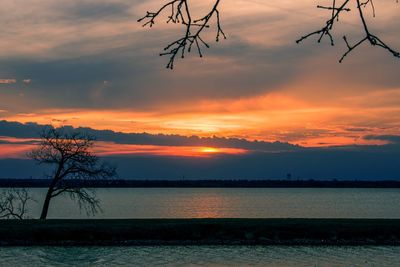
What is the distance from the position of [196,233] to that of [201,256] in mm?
6726

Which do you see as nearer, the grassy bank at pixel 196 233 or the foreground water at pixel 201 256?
the foreground water at pixel 201 256

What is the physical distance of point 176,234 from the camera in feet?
128

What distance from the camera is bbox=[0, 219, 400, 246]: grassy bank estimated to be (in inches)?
1485

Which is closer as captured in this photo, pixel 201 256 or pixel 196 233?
pixel 201 256

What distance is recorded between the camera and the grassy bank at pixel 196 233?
3772 cm

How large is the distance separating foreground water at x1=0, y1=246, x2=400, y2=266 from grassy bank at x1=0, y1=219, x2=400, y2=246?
70.2 inches

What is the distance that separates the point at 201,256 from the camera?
3231 centimetres

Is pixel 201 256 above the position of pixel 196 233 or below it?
below

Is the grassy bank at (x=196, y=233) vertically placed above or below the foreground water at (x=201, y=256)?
above

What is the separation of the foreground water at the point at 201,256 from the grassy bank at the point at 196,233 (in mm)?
1783

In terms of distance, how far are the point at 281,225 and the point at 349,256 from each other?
7.90 meters

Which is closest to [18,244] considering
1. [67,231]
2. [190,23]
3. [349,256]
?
[67,231]

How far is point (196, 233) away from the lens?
3903cm

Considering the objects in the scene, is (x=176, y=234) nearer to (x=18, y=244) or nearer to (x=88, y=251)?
(x=88, y=251)
